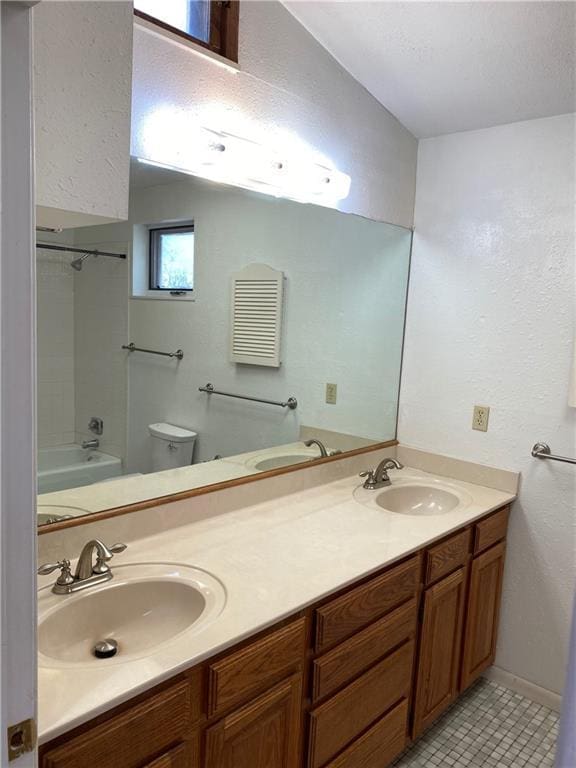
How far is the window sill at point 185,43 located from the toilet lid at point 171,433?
1.10 meters

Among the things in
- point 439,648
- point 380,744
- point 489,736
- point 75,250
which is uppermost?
point 75,250

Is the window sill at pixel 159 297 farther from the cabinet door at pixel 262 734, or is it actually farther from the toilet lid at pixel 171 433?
the cabinet door at pixel 262 734

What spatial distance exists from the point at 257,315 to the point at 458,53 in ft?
3.66

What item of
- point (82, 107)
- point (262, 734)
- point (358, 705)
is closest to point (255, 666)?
point (262, 734)

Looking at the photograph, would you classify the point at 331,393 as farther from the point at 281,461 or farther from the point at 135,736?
the point at 135,736

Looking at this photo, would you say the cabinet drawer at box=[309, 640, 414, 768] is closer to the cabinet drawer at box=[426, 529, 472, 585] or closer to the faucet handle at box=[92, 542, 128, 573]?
the cabinet drawer at box=[426, 529, 472, 585]

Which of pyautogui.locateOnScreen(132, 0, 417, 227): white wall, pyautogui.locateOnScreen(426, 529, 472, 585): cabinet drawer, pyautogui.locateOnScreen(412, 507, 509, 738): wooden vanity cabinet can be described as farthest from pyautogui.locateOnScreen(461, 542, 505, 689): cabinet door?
pyautogui.locateOnScreen(132, 0, 417, 227): white wall

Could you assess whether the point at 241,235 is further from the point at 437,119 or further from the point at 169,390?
the point at 437,119

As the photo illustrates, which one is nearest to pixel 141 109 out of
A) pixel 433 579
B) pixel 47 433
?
pixel 47 433

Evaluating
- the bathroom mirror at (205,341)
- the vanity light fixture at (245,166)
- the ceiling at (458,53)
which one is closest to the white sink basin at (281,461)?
the bathroom mirror at (205,341)

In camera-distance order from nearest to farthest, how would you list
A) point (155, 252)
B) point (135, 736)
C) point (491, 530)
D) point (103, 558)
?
1. point (135, 736)
2. point (103, 558)
3. point (155, 252)
4. point (491, 530)

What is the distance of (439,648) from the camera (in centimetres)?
204

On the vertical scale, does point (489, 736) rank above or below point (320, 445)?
below

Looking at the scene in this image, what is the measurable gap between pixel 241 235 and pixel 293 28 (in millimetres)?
700
